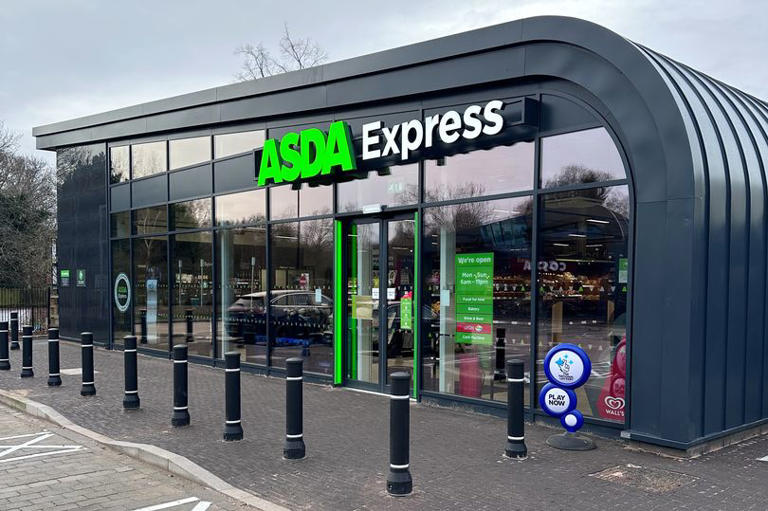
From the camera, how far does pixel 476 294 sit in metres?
9.86

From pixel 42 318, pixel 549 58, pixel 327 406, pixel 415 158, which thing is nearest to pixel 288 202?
pixel 415 158

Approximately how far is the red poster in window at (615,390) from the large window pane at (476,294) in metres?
1.12

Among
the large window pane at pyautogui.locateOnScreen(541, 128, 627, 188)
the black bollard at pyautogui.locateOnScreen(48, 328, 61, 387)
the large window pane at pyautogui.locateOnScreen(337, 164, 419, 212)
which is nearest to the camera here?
the large window pane at pyautogui.locateOnScreen(541, 128, 627, 188)

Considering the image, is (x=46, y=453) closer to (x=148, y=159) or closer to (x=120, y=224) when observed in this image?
(x=148, y=159)

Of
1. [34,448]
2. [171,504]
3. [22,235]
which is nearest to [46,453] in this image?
[34,448]

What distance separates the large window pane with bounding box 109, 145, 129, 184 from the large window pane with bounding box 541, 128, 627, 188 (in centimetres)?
1230

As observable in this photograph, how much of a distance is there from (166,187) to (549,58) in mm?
10327

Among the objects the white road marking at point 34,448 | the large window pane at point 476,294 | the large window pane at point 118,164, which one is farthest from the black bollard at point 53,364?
the large window pane at point 476,294

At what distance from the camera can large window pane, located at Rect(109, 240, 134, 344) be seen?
17.5 meters

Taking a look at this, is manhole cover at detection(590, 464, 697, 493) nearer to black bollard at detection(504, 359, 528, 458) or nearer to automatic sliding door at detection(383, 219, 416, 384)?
black bollard at detection(504, 359, 528, 458)

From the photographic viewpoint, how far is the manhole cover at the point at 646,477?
20.5ft

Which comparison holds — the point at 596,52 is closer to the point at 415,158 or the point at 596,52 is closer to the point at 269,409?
the point at 415,158

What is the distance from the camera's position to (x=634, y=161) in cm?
786

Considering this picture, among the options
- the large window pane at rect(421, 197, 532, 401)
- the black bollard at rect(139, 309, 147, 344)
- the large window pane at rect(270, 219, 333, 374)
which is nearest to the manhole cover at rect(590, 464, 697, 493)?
the large window pane at rect(421, 197, 532, 401)
